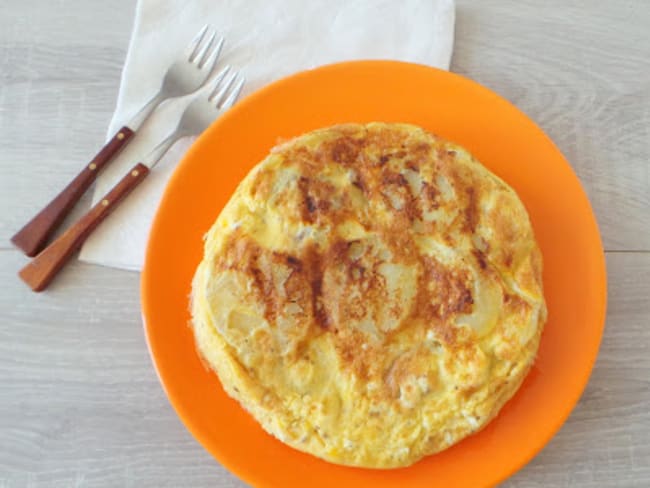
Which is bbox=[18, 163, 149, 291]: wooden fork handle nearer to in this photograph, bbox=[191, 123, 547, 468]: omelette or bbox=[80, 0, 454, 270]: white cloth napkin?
bbox=[80, 0, 454, 270]: white cloth napkin

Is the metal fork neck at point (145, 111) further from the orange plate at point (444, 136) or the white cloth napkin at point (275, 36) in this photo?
the orange plate at point (444, 136)

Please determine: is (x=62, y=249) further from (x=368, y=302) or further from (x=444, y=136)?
(x=444, y=136)

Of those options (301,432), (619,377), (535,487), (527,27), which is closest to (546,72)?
(527,27)

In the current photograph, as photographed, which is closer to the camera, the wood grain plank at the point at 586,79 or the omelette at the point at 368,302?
the omelette at the point at 368,302

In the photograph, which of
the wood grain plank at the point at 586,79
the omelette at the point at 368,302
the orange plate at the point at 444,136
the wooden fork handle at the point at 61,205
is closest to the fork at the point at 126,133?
the wooden fork handle at the point at 61,205

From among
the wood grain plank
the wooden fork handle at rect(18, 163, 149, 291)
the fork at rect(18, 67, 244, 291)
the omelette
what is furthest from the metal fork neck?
the wood grain plank
